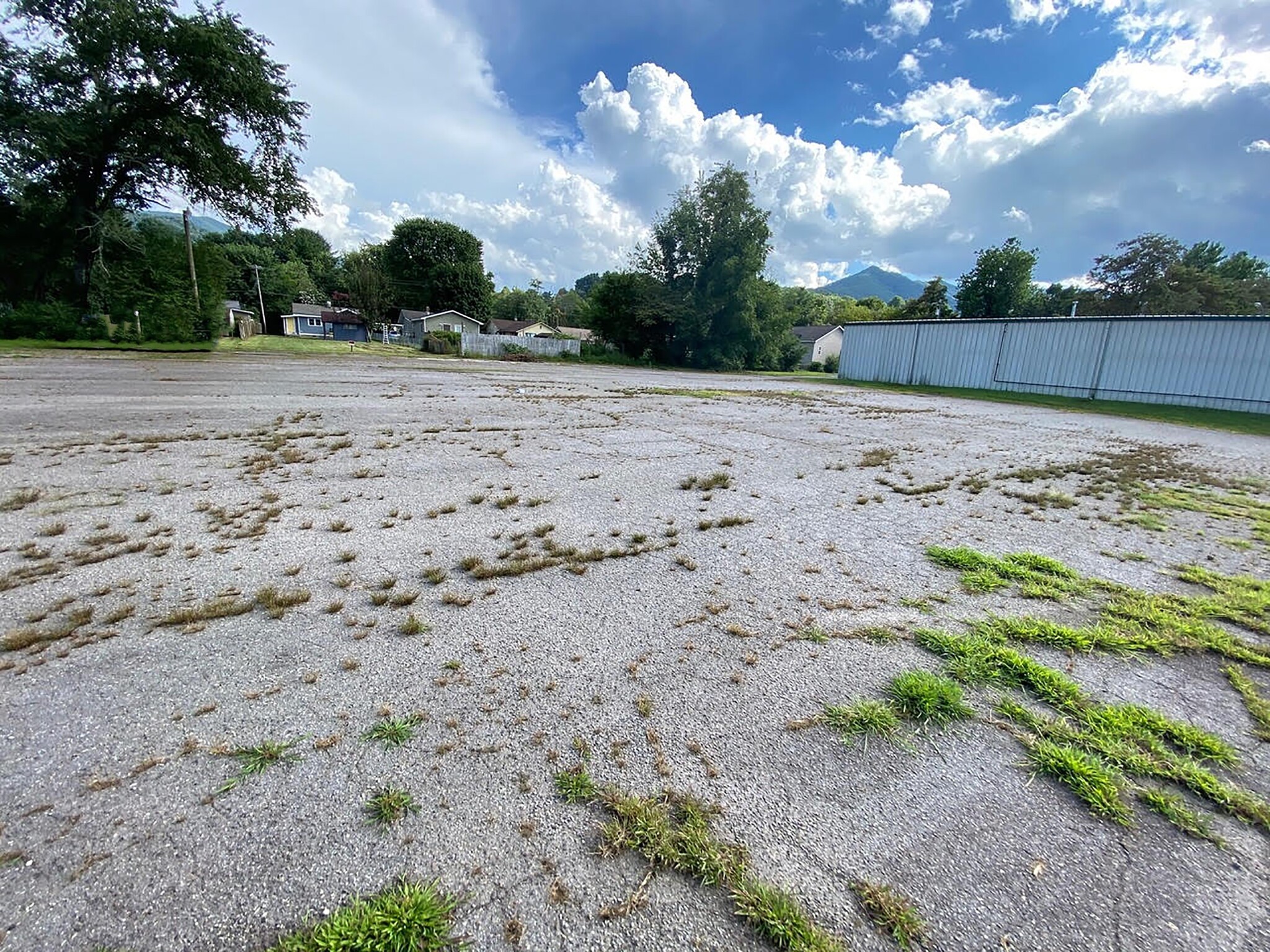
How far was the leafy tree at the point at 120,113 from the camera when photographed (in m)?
19.4

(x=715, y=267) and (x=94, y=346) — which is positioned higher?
(x=715, y=267)

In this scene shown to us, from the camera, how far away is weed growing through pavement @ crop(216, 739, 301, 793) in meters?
1.77

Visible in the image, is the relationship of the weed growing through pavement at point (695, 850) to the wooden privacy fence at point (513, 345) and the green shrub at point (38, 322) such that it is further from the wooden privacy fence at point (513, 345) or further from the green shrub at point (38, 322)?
the wooden privacy fence at point (513, 345)

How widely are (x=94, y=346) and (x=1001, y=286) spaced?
180 ft

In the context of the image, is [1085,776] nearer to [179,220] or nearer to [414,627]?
[414,627]

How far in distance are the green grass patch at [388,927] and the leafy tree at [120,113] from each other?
30.5 metres

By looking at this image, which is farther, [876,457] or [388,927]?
[876,457]

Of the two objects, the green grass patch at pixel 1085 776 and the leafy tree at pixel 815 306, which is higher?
the leafy tree at pixel 815 306

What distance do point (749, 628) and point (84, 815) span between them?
275cm

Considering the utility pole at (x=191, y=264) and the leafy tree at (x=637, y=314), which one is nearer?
the utility pole at (x=191, y=264)

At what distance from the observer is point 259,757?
184 centimetres

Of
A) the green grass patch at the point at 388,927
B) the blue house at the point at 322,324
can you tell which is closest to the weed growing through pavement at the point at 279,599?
the green grass patch at the point at 388,927

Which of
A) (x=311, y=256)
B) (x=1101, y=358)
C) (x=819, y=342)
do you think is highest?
(x=311, y=256)

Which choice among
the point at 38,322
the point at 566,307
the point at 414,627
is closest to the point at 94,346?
the point at 38,322
